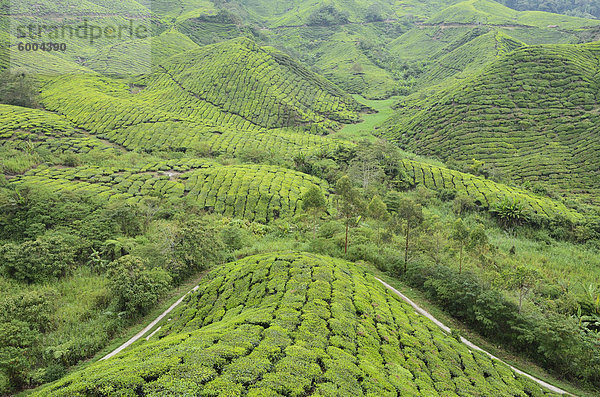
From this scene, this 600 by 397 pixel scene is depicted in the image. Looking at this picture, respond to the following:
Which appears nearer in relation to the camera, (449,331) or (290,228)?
(449,331)

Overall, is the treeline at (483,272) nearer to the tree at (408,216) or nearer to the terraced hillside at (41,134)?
the tree at (408,216)

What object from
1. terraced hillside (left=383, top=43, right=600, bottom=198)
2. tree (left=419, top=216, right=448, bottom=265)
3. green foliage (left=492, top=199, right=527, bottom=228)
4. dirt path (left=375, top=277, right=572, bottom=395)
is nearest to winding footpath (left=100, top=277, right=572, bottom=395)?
dirt path (left=375, top=277, right=572, bottom=395)

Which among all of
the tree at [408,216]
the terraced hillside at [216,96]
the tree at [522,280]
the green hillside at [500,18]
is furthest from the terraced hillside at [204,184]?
the green hillside at [500,18]

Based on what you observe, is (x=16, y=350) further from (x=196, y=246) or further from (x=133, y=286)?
(x=196, y=246)

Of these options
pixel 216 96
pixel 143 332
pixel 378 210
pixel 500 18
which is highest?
pixel 500 18

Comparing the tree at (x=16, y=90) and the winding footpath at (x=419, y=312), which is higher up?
the tree at (x=16, y=90)

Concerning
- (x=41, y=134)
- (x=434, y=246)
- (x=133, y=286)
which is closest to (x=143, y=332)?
(x=133, y=286)

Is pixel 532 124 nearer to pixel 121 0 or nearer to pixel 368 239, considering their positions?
pixel 368 239
